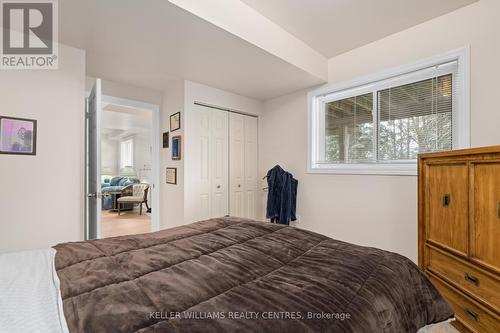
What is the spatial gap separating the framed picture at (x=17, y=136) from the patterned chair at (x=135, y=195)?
4.23 meters

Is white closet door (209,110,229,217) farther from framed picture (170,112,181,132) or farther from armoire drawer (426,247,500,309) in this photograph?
armoire drawer (426,247,500,309)

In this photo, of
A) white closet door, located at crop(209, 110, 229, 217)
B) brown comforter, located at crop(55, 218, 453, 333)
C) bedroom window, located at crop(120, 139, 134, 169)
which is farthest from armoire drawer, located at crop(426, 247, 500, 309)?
bedroom window, located at crop(120, 139, 134, 169)

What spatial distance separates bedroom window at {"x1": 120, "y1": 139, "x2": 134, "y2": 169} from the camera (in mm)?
8137

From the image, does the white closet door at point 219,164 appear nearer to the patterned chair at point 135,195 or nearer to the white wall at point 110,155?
the patterned chair at point 135,195

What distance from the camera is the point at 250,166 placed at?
13.1 ft

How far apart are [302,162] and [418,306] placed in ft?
8.12

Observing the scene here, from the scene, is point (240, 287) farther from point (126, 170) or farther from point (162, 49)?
point (126, 170)

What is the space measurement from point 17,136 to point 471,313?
3.53 m

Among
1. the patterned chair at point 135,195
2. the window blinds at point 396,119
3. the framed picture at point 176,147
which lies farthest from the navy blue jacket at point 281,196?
the patterned chair at point 135,195

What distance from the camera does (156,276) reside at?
3.05 feet

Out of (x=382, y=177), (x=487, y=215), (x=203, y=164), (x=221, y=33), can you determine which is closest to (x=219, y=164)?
(x=203, y=164)

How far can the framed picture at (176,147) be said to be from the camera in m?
3.20

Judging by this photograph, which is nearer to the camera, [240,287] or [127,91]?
[240,287]

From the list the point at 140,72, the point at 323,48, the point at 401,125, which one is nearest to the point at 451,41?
the point at 401,125
